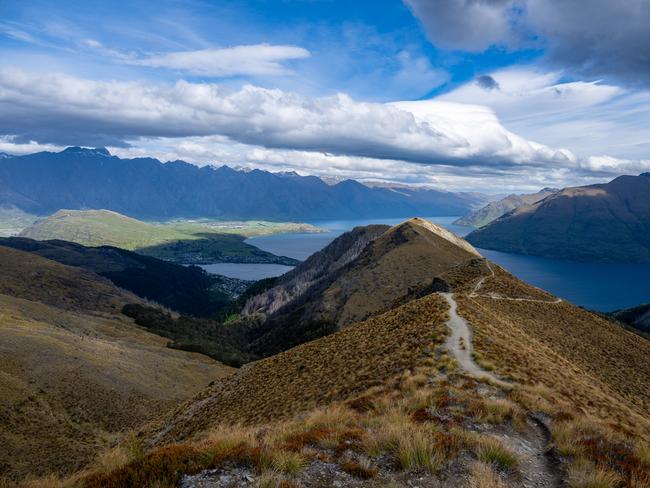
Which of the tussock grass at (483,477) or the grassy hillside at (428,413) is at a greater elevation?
the tussock grass at (483,477)

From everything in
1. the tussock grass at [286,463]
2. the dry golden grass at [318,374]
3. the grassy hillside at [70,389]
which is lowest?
the grassy hillside at [70,389]

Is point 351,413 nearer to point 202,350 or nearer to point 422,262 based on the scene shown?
point 202,350

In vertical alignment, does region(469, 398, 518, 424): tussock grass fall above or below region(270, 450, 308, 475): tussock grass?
below

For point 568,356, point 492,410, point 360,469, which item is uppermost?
point 360,469

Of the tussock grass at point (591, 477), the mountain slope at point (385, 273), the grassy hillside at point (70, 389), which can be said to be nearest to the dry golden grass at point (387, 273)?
the mountain slope at point (385, 273)

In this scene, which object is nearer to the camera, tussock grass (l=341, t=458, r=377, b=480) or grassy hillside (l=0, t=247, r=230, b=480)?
tussock grass (l=341, t=458, r=377, b=480)

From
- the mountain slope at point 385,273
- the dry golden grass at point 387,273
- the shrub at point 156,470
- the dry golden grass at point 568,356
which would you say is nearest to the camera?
the shrub at point 156,470

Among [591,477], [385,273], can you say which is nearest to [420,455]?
[591,477]

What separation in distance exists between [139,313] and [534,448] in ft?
508

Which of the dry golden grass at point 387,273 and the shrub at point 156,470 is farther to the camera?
the dry golden grass at point 387,273

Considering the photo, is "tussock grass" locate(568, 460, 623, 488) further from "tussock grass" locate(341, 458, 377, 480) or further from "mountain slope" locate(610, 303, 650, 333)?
"mountain slope" locate(610, 303, 650, 333)

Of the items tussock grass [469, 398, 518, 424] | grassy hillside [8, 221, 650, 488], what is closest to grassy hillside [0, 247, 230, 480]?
grassy hillside [8, 221, 650, 488]

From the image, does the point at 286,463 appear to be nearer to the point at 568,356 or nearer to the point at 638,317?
the point at 568,356

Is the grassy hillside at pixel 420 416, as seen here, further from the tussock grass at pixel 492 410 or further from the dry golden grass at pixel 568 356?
the dry golden grass at pixel 568 356
